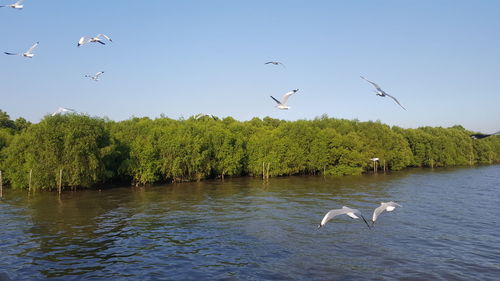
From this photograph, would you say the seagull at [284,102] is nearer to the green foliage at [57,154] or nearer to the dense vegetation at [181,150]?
the dense vegetation at [181,150]

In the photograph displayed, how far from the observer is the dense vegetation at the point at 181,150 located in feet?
177

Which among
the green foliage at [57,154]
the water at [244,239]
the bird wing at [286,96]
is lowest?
the water at [244,239]

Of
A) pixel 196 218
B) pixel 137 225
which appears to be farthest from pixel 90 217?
pixel 196 218

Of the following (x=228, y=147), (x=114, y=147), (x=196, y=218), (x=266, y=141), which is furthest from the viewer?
(x=266, y=141)

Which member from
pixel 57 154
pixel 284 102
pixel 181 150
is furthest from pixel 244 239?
pixel 181 150

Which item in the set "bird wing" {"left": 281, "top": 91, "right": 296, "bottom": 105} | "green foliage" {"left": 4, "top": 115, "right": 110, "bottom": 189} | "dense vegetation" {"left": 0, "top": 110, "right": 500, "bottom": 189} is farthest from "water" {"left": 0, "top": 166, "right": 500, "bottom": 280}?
"bird wing" {"left": 281, "top": 91, "right": 296, "bottom": 105}

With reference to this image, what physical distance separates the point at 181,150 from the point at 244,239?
138 ft

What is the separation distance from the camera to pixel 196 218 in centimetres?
3584

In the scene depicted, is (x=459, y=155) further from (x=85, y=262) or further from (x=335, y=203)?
(x=85, y=262)

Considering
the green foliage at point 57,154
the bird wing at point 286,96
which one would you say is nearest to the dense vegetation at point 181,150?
the green foliage at point 57,154

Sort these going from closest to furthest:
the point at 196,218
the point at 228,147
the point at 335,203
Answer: the point at 196,218 → the point at 335,203 → the point at 228,147

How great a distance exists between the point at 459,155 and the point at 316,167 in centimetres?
→ 6842

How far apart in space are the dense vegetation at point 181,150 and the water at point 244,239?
8.34 metres

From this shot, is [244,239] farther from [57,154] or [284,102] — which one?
[57,154]
